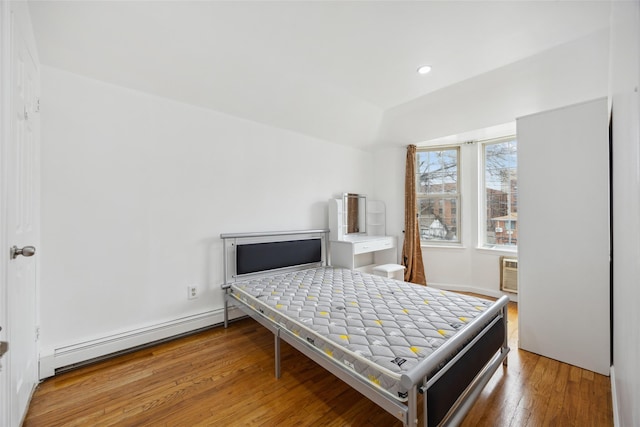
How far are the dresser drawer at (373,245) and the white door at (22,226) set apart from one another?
9.84ft

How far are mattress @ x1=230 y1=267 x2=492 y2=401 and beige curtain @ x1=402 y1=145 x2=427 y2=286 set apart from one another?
1.47 meters

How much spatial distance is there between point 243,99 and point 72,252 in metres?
2.03

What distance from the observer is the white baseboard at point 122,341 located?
6.40 feet

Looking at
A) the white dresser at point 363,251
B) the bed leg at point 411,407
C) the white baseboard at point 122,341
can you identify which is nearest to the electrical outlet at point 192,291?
the white baseboard at point 122,341

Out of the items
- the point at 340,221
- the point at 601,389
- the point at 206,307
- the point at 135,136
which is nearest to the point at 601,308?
the point at 601,389

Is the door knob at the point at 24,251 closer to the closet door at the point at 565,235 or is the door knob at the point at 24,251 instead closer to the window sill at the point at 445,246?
the closet door at the point at 565,235

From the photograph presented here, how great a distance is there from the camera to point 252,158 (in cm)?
313

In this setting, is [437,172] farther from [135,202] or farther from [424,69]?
[135,202]

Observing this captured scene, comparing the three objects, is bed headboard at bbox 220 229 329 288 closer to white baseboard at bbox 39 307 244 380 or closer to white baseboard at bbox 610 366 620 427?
white baseboard at bbox 39 307 244 380

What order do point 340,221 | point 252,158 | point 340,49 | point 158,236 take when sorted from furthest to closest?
point 340,221, point 252,158, point 158,236, point 340,49

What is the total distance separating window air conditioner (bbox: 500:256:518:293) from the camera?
360 cm

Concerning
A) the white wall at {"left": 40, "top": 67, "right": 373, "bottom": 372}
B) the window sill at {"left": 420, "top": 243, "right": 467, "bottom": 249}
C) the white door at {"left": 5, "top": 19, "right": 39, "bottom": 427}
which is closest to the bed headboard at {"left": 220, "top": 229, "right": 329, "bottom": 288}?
the white wall at {"left": 40, "top": 67, "right": 373, "bottom": 372}

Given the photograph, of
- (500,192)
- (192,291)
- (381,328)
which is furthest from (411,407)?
(500,192)

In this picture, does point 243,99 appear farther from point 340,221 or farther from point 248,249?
point 340,221
